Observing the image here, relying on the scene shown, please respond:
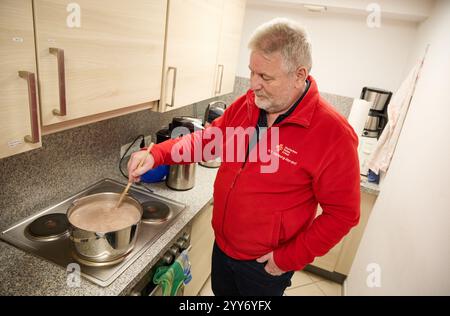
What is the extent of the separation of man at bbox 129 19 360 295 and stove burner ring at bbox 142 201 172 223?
215mm

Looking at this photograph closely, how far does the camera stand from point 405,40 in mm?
2141

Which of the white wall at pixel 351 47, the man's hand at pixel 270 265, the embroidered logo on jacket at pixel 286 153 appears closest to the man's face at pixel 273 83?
the embroidered logo on jacket at pixel 286 153

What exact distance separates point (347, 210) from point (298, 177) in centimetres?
20

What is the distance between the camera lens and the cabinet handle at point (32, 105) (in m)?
0.66

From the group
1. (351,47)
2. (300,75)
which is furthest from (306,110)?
Result: (351,47)

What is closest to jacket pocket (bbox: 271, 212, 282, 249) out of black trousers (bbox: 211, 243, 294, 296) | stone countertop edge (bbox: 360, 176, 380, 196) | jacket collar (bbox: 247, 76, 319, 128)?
black trousers (bbox: 211, 243, 294, 296)

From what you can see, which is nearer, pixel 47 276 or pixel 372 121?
pixel 47 276

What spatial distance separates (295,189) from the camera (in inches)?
41.6

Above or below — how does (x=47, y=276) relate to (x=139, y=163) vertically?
below

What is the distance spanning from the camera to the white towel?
173cm

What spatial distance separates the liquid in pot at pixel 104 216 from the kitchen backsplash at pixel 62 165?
0.26m

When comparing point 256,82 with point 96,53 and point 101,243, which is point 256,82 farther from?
point 101,243

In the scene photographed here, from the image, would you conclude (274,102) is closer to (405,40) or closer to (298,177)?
(298,177)

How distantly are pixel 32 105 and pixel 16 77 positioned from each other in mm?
71
